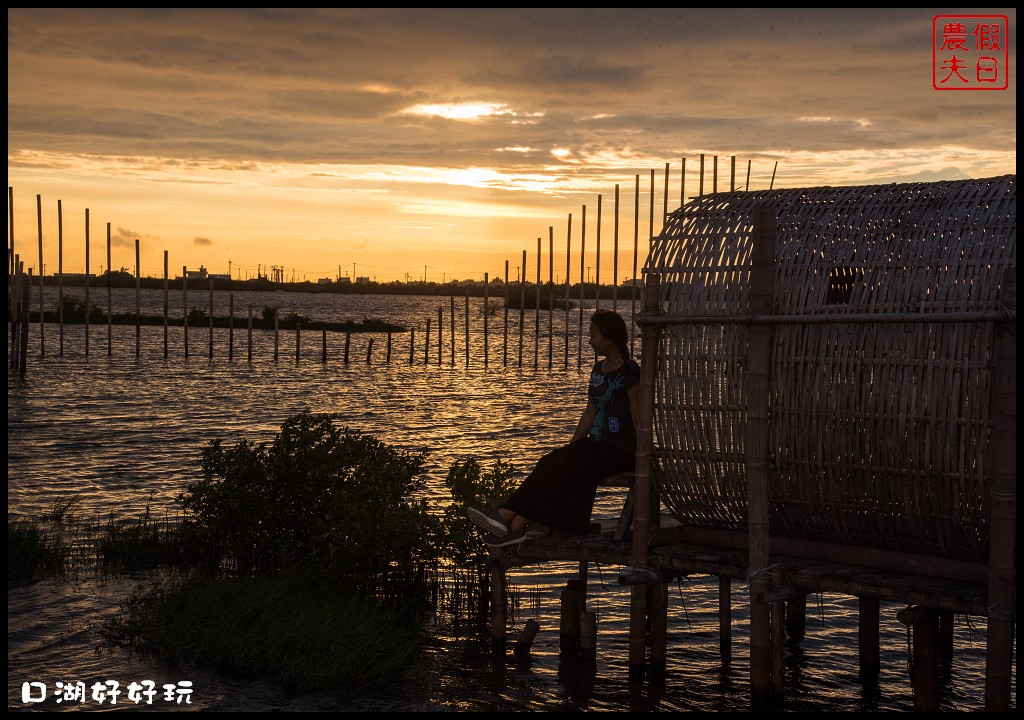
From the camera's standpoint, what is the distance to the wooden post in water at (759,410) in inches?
284

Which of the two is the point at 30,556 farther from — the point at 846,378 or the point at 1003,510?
the point at 1003,510

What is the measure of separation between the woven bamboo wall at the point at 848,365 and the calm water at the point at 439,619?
1.62m

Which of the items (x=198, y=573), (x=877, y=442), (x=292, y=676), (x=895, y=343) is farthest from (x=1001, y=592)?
(x=198, y=573)

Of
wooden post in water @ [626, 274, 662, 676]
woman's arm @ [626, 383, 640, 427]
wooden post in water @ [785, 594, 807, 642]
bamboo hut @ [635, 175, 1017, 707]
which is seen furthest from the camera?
wooden post in water @ [785, 594, 807, 642]

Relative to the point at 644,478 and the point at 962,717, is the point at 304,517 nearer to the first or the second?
the point at 644,478

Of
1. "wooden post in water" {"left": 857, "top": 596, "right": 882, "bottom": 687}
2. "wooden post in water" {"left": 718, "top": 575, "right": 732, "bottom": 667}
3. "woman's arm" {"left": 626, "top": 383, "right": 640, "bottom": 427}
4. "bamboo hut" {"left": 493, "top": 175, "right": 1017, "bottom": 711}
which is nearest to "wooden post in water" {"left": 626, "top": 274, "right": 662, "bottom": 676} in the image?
"bamboo hut" {"left": 493, "top": 175, "right": 1017, "bottom": 711}

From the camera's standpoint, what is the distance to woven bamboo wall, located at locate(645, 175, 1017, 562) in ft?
21.9

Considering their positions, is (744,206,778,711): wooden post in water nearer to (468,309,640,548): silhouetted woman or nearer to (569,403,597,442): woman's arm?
(468,309,640,548): silhouetted woman

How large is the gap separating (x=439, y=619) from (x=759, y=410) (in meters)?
3.89

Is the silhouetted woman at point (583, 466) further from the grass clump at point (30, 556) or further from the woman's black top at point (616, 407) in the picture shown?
the grass clump at point (30, 556)

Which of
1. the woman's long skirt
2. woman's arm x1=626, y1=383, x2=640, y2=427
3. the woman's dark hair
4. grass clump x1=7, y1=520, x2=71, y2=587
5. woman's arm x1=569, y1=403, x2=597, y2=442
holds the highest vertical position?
the woman's dark hair

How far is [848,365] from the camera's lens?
7.03m

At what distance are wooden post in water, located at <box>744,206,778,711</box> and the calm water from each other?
1362mm

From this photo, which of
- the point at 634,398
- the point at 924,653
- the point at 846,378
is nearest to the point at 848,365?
the point at 846,378
